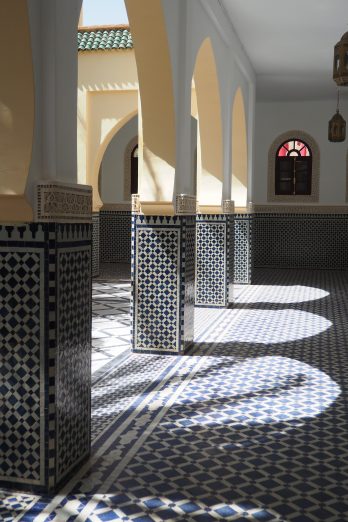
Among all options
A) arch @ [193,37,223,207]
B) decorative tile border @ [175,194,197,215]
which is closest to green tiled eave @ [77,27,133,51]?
arch @ [193,37,223,207]

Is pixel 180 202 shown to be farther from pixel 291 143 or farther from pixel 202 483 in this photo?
pixel 291 143

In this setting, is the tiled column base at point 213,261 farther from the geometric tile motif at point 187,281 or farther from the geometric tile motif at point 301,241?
the geometric tile motif at point 301,241

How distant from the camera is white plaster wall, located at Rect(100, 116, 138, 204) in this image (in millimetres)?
9000

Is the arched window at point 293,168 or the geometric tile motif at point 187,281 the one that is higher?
the arched window at point 293,168

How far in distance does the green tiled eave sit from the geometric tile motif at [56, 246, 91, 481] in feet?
16.2

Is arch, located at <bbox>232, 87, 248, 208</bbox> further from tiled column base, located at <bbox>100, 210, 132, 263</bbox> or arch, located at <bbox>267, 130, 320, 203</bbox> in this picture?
tiled column base, located at <bbox>100, 210, 132, 263</bbox>

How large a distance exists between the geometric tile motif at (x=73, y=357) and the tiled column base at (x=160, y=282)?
54.9 inches

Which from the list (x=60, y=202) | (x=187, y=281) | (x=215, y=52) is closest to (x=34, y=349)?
(x=60, y=202)

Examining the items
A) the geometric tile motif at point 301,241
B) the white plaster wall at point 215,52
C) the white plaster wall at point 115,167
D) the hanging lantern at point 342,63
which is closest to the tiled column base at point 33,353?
the hanging lantern at point 342,63

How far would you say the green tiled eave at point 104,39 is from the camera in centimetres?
654

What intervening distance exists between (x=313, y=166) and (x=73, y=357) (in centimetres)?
713

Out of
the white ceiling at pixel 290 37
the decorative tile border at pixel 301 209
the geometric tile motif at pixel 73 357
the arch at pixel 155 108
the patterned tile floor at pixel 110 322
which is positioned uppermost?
the white ceiling at pixel 290 37

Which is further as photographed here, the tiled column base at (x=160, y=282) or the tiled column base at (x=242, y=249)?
the tiled column base at (x=242, y=249)

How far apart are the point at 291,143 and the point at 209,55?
171 inches
